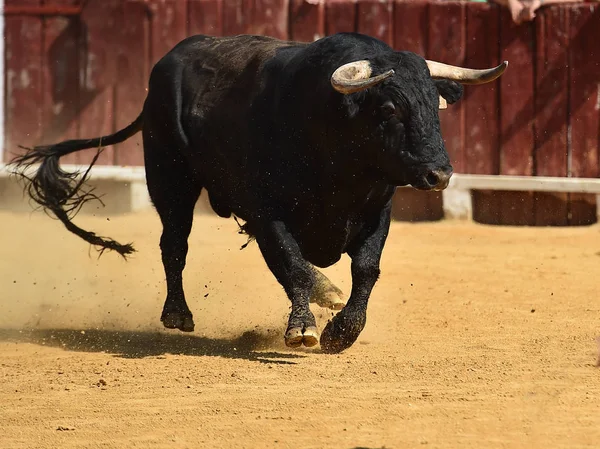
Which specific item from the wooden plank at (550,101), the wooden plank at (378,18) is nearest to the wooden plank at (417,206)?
the wooden plank at (550,101)

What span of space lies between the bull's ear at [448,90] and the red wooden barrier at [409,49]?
14.2 ft

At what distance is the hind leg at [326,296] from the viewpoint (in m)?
6.29

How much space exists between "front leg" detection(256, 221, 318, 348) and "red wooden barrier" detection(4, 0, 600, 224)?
466 cm

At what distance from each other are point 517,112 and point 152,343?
4.81m

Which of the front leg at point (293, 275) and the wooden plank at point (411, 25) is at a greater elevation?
the front leg at point (293, 275)

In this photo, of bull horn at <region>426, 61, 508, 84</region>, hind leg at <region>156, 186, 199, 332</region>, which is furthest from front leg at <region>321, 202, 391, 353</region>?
hind leg at <region>156, 186, 199, 332</region>

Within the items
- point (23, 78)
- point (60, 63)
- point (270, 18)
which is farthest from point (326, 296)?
point (23, 78)

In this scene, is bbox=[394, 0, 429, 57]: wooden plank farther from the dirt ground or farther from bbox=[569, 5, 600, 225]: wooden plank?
the dirt ground

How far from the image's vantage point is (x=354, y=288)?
5.32 m

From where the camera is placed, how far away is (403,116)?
496 cm

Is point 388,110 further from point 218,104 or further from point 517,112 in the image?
point 517,112

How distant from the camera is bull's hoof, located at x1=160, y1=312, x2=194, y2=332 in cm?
592

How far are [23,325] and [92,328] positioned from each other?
1.18ft

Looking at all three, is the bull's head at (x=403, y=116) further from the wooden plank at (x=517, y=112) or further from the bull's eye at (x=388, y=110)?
the wooden plank at (x=517, y=112)
